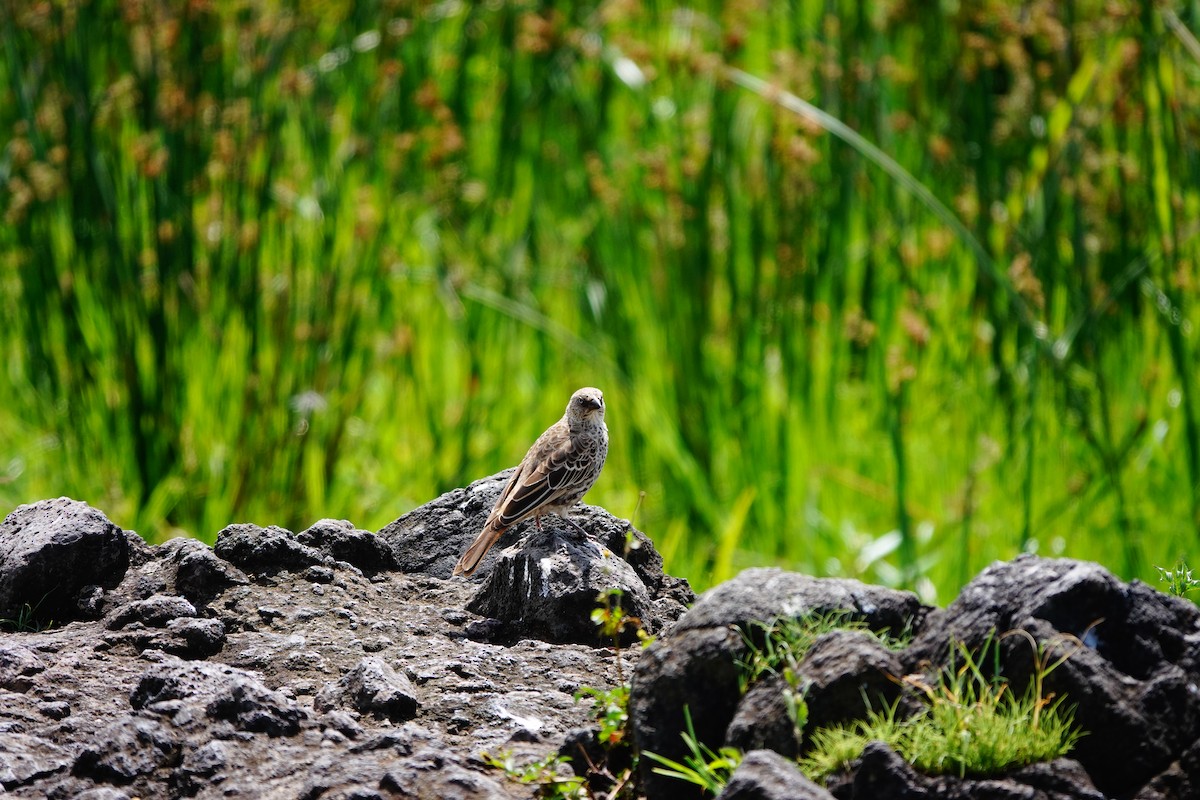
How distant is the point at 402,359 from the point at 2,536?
304cm

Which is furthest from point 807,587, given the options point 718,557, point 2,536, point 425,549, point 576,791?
point 718,557

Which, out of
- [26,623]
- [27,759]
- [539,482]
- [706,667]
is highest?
[539,482]

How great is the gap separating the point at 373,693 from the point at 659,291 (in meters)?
3.53

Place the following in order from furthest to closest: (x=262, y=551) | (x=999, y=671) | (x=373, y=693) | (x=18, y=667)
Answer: (x=262, y=551), (x=18, y=667), (x=373, y=693), (x=999, y=671)

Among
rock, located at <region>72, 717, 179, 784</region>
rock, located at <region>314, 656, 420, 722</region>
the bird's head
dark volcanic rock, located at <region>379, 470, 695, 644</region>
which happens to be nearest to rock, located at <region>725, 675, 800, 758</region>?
dark volcanic rock, located at <region>379, 470, 695, 644</region>

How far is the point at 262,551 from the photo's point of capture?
3762 mm

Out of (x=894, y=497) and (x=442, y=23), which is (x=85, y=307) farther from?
(x=894, y=497)

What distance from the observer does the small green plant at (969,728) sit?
8.39ft

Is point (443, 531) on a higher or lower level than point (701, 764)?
higher

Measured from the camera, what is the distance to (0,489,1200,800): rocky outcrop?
2.63 m

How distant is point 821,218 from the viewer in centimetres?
658

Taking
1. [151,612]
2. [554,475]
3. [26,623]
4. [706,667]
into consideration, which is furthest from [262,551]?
[706,667]

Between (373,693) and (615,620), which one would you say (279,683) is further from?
(615,620)

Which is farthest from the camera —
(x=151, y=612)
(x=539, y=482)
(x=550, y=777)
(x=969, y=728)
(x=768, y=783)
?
(x=539, y=482)
